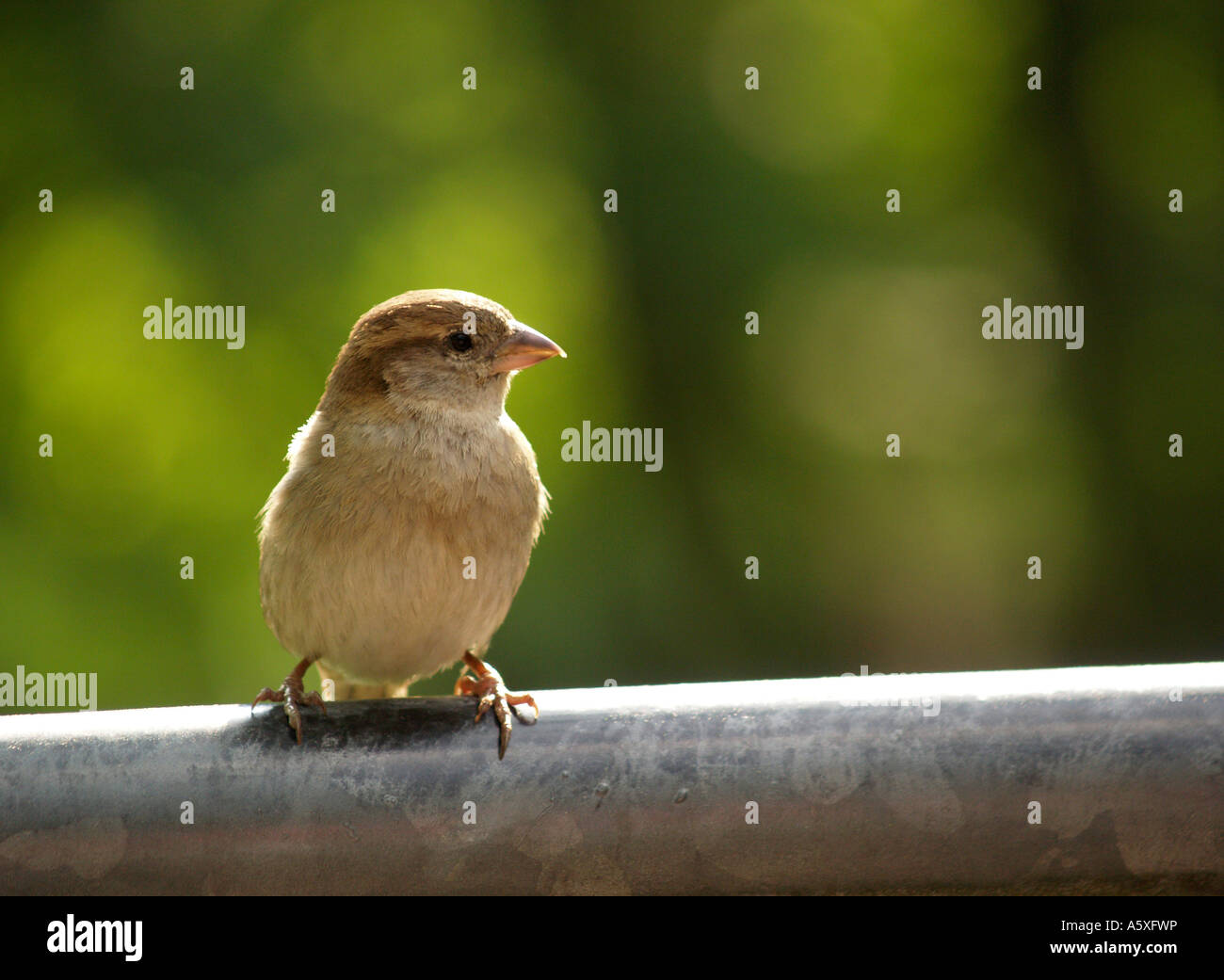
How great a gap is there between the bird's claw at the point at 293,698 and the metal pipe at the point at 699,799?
173mm

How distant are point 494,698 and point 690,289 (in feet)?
15.5

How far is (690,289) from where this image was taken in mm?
6609

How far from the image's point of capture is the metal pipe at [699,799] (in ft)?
5.22

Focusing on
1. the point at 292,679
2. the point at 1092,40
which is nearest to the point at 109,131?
the point at 292,679

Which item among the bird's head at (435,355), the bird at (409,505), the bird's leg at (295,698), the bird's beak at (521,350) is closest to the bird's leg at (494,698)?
the bird at (409,505)

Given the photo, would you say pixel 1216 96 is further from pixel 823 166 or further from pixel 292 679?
pixel 292 679

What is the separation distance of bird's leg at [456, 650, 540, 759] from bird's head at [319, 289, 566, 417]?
65 cm

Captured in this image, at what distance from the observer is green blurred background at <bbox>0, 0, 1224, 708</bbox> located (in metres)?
5.65
